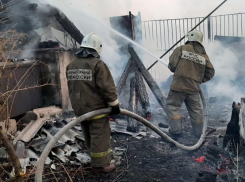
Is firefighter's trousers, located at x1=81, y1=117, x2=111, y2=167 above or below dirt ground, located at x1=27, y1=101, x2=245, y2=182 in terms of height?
above

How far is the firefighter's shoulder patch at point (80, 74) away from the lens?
13.8ft

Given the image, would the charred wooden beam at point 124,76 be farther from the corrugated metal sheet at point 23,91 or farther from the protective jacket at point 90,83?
the protective jacket at point 90,83

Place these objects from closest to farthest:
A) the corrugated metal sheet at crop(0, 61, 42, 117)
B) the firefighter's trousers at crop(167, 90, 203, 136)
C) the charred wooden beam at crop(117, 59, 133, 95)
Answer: the firefighter's trousers at crop(167, 90, 203, 136)
the corrugated metal sheet at crop(0, 61, 42, 117)
the charred wooden beam at crop(117, 59, 133, 95)

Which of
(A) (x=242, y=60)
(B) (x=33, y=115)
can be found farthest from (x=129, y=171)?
(A) (x=242, y=60)

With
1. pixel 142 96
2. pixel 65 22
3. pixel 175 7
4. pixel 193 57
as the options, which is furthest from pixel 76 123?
pixel 175 7

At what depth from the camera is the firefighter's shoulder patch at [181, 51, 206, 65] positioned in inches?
225

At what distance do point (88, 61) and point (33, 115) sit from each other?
2.82 meters

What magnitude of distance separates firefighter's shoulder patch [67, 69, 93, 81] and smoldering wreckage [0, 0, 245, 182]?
653mm

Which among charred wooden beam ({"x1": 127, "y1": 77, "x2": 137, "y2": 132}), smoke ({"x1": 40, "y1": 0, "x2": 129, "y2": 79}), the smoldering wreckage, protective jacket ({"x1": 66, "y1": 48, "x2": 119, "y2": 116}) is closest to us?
protective jacket ({"x1": 66, "y1": 48, "x2": 119, "y2": 116})

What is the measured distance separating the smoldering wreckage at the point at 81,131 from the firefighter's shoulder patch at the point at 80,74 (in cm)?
65

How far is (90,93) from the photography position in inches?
168

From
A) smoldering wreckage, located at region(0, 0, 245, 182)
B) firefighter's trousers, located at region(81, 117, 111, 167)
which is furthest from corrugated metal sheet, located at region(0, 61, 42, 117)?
firefighter's trousers, located at region(81, 117, 111, 167)

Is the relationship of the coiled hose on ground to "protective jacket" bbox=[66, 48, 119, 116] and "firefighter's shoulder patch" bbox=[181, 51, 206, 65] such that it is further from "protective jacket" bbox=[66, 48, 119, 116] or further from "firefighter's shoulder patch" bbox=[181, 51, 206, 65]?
"firefighter's shoulder patch" bbox=[181, 51, 206, 65]

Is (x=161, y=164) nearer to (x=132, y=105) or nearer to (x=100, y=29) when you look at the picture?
(x=132, y=105)
